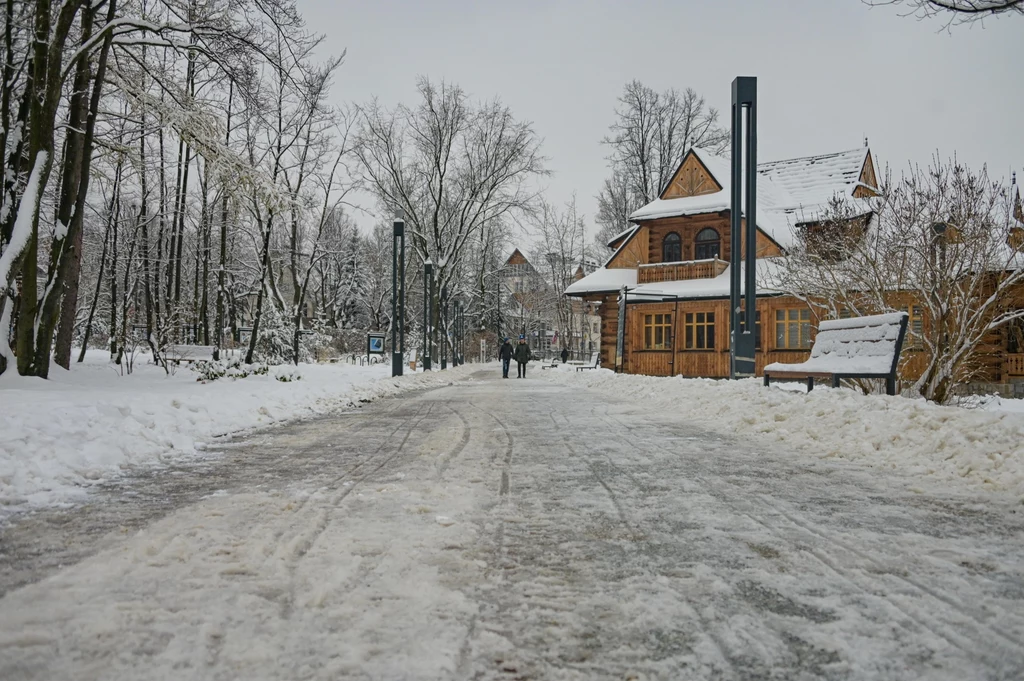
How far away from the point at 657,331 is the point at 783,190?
11.0 m

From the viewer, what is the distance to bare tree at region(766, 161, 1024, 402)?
10227 mm

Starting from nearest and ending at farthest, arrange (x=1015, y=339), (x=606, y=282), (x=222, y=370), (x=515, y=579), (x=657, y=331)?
(x=515, y=579) < (x=222, y=370) < (x=1015, y=339) < (x=657, y=331) < (x=606, y=282)

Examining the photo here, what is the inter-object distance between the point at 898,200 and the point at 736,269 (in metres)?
3.52

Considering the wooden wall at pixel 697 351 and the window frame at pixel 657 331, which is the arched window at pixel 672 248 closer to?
the wooden wall at pixel 697 351

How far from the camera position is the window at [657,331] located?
91.2 feet

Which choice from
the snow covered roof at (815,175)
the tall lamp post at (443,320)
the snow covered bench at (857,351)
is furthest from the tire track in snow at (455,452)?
the tall lamp post at (443,320)

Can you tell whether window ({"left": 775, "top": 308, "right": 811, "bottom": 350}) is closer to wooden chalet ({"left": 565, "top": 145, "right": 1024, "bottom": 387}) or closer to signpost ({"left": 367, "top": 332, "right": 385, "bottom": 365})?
wooden chalet ({"left": 565, "top": 145, "right": 1024, "bottom": 387})

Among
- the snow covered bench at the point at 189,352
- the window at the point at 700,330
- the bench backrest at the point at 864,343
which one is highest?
the window at the point at 700,330

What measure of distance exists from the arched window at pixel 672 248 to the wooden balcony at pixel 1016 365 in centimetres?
1262

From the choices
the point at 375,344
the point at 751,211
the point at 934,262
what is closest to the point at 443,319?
the point at 375,344

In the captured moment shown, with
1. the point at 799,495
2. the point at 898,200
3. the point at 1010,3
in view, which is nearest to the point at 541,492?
the point at 799,495

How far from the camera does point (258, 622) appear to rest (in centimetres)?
210

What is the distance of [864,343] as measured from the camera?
29.3 ft

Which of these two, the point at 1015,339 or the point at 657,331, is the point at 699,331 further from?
the point at 1015,339
